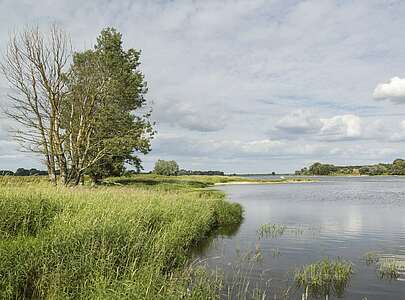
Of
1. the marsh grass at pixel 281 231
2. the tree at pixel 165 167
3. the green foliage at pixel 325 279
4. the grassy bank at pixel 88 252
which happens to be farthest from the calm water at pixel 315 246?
the tree at pixel 165 167

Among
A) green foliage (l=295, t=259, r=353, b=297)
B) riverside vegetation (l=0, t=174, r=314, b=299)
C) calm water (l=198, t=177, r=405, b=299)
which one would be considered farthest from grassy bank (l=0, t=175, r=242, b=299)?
green foliage (l=295, t=259, r=353, b=297)

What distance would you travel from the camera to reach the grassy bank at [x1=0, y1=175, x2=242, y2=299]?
319 inches

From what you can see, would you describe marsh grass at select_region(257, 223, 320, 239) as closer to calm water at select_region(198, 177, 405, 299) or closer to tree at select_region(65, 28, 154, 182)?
calm water at select_region(198, 177, 405, 299)

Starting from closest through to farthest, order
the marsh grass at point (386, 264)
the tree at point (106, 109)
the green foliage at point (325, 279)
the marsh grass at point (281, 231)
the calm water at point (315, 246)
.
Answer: the green foliage at point (325, 279)
the calm water at point (315, 246)
the marsh grass at point (386, 264)
the marsh grass at point (281, 231)
the tree at point (106, 109)

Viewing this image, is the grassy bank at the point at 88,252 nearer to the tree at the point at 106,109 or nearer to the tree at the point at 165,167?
the tree at the point at 106,109

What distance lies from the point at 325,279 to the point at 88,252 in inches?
305

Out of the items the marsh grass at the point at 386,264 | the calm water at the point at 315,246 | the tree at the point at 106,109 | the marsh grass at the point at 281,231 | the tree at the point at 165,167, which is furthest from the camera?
the tree at the point at 165,167

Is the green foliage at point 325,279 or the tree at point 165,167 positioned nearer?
the green foliage at point 325,279

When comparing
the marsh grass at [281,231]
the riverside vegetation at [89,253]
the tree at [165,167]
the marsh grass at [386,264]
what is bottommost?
the marsh grass at [386,264]

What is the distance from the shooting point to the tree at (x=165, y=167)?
126m

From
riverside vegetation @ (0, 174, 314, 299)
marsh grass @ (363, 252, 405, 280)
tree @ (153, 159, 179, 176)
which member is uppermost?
tree @ (153, 159, 179, 176)

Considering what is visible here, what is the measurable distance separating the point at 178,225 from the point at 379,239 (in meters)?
11.6

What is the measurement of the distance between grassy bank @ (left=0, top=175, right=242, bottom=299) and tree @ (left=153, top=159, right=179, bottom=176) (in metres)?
109

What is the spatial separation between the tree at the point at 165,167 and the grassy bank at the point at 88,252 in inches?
4274
